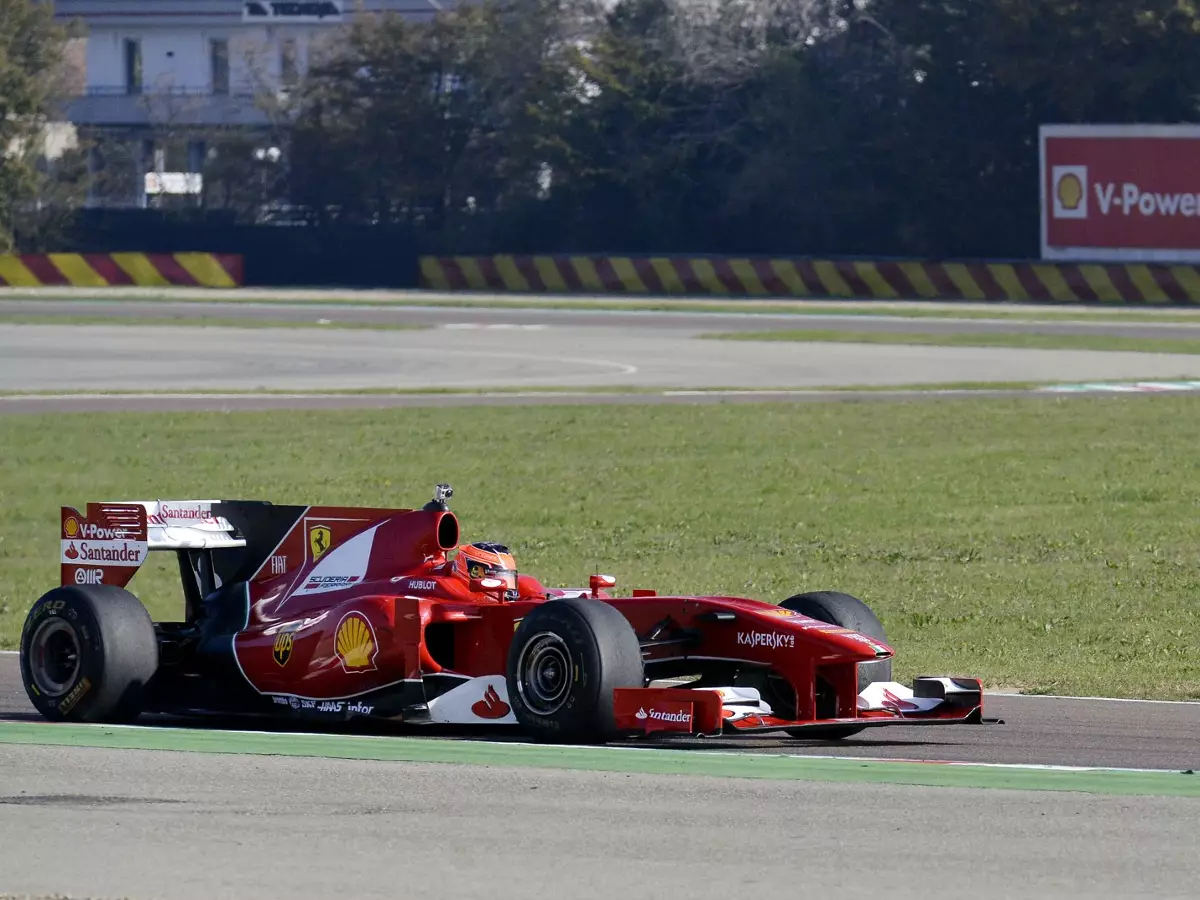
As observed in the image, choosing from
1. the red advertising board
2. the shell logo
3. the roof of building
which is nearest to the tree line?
the red advertising board

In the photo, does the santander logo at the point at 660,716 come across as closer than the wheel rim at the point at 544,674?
Yes

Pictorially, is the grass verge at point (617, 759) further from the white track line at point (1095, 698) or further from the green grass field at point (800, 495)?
the green grass field at point (800, 495)

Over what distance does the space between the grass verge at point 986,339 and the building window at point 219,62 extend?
41729 millimetres

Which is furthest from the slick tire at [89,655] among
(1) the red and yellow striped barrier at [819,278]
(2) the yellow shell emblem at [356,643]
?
(1) the red and yellow striped barrier at [819,278]

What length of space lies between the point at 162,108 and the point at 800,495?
6105cm

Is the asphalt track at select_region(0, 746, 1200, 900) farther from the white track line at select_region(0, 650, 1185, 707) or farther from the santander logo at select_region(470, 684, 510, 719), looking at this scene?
the white track line at select_region(0, 650, 1185, 707)

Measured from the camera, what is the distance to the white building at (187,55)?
3100 inches

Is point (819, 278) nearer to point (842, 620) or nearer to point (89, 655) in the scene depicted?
point (842, 620)

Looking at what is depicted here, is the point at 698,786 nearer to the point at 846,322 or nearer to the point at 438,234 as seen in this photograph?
the point at 846,322

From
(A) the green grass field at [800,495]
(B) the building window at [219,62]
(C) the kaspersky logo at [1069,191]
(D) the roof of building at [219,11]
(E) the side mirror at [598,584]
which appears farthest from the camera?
(B) the building window at [219,62]

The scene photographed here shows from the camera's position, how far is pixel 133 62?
83625 mm

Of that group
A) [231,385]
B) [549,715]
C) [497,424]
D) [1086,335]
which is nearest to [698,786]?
[549,715]

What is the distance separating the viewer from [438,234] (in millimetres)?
66062

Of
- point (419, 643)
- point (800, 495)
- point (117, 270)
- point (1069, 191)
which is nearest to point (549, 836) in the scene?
point (419, 643)
